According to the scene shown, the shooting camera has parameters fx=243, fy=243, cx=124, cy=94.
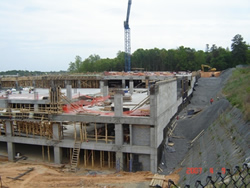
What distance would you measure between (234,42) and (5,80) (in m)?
66.8

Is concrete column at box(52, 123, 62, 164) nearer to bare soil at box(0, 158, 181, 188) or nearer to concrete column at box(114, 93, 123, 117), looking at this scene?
bare soil at box(0, 158, 181, 188)

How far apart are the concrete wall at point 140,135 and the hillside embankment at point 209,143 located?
280cm

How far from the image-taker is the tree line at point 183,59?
7581cm

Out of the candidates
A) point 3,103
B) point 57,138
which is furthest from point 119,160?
point 3,103

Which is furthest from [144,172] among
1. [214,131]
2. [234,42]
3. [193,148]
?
[234,42]

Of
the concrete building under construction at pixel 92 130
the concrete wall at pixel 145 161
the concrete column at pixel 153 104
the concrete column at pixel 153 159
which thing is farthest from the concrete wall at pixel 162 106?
the concrete wall at pixel 145 161

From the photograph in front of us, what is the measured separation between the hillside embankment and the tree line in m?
54.3

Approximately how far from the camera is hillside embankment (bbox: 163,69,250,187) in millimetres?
14062

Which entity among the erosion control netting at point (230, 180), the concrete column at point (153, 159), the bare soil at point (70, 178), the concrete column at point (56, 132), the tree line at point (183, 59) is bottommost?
the bare soil at point (70, 178)

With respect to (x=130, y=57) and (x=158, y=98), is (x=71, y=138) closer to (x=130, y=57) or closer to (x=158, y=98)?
(x=158, y=98)

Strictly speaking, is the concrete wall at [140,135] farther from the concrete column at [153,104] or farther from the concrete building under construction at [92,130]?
the concrete column at [153,104]

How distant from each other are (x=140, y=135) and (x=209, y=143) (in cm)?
559

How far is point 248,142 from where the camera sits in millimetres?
13750

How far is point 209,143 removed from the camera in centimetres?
1947
